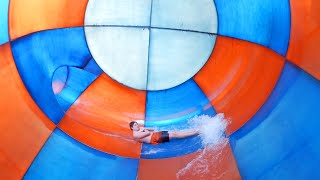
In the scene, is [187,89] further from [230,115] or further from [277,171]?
[277,171]

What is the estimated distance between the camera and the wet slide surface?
197 centimetres

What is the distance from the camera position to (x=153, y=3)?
245 centimetres

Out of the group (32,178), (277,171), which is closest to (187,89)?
(277,171)

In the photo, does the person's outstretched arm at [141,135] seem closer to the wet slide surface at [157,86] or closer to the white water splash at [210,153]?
the wet slide surface at [157,86]

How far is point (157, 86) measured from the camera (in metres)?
2.45

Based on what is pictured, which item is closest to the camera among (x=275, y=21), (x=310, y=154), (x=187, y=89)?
(x=310, y=154)

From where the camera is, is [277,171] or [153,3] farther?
[153,3]

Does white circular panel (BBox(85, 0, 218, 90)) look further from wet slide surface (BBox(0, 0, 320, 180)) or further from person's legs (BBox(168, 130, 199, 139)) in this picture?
person's legs (BBox(168, 130, 199, 139))

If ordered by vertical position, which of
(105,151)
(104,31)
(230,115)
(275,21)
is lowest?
(105,151)

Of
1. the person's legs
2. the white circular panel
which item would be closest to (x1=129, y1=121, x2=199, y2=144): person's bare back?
the person's legs

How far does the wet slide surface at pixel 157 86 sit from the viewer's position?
1974 mm

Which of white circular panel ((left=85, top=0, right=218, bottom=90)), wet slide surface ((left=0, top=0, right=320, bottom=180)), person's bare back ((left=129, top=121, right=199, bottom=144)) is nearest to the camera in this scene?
wet slide surface ((left=0, top=0, right=320, bottom=180))

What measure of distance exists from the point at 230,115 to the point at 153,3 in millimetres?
760

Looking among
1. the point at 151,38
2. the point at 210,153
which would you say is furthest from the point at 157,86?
the point at 210,153
